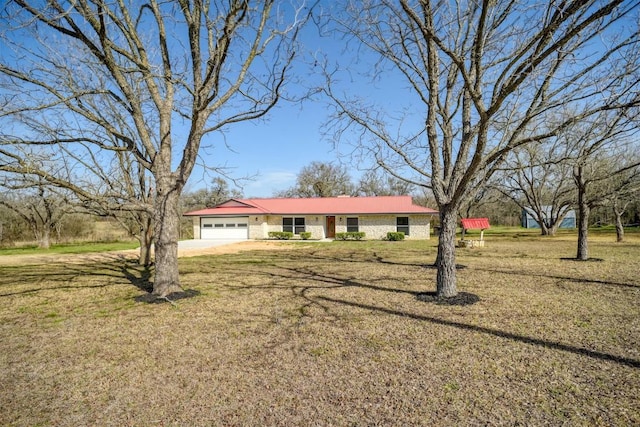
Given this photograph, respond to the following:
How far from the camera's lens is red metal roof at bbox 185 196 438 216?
2569 cm

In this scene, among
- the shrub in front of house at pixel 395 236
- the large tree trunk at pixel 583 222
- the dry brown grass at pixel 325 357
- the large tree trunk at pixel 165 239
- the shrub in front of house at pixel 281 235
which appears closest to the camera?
the dry brown grass at pixel 325 357

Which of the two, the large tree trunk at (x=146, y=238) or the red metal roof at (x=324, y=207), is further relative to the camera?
the red metal roof at (x=324, y=207)

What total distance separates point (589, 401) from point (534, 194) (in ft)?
91.5

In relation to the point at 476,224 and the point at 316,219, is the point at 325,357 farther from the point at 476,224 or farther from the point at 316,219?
the point at 316,219

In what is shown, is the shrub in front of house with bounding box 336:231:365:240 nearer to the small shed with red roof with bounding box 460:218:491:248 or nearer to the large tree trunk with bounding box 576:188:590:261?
the small shed with red roof with bounding box 460:218:491:248

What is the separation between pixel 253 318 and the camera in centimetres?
537

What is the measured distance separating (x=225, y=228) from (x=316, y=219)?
24.7ft

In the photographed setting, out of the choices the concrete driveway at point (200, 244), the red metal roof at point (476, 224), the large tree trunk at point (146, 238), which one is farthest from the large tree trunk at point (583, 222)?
the concrete driveway at point (200, 244)

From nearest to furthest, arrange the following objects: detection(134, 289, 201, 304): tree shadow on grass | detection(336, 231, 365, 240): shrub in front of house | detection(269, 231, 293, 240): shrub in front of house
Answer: detection(134, 289, 201, 304): tree shadow on grass
detection(336, 231, 365, 240): shrub in front of house
detection(269, 231, 293, 240): shrub in front of house

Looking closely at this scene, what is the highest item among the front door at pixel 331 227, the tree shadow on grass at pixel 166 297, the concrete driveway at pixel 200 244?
the front door at pixel 331 227

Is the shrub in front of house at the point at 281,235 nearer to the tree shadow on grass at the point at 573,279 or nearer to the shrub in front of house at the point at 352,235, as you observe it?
the shrub in front of house at the point at 352,235

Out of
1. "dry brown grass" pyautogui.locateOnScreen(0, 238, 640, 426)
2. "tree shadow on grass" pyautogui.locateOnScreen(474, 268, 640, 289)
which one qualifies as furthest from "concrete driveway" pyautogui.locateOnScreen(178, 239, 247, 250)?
"tree shadow on grass" pyautogui.locateOnScreen(474, 268, 640, 289)

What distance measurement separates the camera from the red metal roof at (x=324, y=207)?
2569cm

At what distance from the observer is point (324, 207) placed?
2730 centimetres
